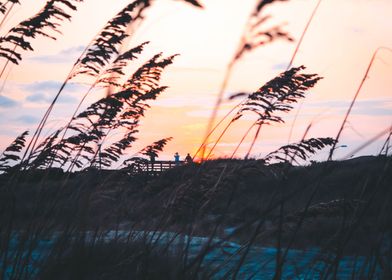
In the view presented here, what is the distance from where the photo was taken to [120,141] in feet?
15.8

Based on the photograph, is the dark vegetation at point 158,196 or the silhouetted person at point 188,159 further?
the silhouetted person at point 188,159

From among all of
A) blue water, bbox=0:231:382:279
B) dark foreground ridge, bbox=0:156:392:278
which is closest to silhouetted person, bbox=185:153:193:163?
dark foreground ridge, bbox=0:156:392:278


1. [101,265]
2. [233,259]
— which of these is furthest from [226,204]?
[233,259]

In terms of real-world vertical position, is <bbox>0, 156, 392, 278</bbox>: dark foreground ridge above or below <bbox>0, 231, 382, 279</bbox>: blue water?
above

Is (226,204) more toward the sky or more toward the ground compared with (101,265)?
more toward the sky

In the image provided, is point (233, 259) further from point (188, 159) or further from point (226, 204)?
point (226, 204)

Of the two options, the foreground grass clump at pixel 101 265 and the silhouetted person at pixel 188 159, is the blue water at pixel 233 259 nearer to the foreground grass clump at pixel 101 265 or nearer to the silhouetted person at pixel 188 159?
the foreground grass clump at pixel 101 265

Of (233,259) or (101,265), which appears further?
(233,259)

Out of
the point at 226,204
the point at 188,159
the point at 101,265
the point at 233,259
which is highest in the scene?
the point at 188,159

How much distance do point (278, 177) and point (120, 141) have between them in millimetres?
2360

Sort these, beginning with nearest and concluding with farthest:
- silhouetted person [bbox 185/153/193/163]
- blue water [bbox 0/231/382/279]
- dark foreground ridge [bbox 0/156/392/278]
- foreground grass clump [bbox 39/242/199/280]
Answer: dark foreground ridge [bbox 0/156/392/278] < blue water [bbox 0/231/382/279] < foreground grass clump [bbox 39/242/199/280] < silhouetted person [bbox 185/153/193/163]

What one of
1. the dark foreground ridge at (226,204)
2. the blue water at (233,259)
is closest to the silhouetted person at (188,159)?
the dark foreground ridge at (226,204)

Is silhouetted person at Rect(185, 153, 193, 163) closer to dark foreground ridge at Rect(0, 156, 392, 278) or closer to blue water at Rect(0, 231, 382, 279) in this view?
dark foreground ridge at Rect(0, 156, 392, 278)

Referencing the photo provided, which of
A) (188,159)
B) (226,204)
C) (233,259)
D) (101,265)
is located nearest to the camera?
(226,204)
